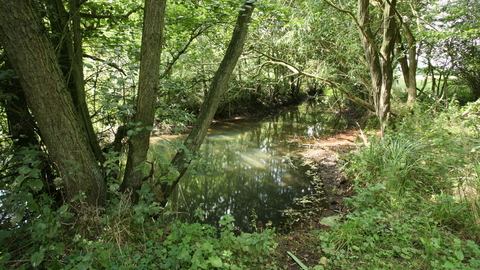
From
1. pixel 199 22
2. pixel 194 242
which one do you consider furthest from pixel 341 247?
pixel 199 22

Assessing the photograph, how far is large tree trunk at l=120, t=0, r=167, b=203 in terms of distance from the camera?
2.39 meters

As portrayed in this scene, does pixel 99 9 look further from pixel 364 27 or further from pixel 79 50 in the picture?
pixel 364 27

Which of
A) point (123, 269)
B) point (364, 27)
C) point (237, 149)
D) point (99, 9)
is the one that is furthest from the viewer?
point (237, 149)

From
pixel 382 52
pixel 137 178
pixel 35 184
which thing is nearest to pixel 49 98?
pixel 35 184

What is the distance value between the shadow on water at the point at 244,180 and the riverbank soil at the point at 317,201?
1.06ft

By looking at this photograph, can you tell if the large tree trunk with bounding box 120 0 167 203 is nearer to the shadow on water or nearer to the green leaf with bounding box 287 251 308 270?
the shadow on water

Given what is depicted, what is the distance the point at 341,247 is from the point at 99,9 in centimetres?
420

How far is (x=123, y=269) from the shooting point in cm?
183

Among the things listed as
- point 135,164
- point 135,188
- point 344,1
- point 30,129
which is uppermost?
point 344,1

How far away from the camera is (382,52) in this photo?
17.1ft

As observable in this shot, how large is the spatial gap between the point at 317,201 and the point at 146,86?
12.5 ft

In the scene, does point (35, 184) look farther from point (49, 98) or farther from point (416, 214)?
point (416, 214)

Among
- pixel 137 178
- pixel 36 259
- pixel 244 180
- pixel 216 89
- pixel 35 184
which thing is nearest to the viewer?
pixel 36 259

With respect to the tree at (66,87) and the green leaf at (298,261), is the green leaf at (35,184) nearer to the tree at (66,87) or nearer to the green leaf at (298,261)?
the tree at (66,87)
